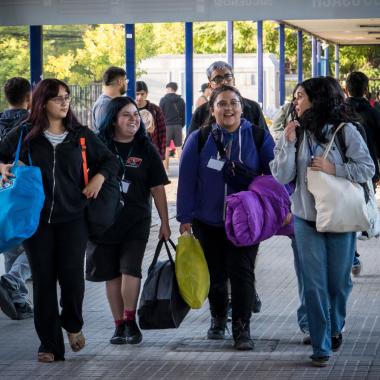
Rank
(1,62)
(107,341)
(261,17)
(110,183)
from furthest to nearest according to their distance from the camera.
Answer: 1. (1,62)
2. (261,17)
3. (107,341)
4. (110,183)

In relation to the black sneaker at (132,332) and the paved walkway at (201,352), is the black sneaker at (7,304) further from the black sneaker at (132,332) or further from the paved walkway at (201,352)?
the black sneaker at (132,332)

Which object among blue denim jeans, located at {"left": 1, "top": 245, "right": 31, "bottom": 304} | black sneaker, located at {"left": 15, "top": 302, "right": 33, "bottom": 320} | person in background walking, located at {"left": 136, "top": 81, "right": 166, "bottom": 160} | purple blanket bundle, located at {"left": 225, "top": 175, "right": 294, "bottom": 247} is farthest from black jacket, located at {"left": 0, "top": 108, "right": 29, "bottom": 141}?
person in background walking, located at {"left": 136, "top": 81, "right": 166, "bottom": 160}

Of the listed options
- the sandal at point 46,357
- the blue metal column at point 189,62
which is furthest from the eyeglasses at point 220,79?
the blue metal column at point 189,62

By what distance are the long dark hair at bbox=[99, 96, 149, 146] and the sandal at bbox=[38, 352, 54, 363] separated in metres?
1.54

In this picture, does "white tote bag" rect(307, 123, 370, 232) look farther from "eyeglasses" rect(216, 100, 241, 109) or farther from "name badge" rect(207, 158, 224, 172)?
"eyeglasses" rect(216, 100, 241, 109)

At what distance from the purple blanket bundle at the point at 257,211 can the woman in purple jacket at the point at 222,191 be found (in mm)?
175

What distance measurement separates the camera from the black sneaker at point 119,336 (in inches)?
320

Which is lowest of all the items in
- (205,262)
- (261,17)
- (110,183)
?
(205,262)

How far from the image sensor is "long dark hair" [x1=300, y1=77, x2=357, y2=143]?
23.7 feet

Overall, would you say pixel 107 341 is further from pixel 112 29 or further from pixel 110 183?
pixel 112 29

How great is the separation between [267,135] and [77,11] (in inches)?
198

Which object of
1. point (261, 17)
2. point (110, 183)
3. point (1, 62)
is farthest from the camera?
point (1, 62)

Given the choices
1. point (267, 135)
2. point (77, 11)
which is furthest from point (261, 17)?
point (267, 135)

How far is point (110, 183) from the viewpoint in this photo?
303 inches
